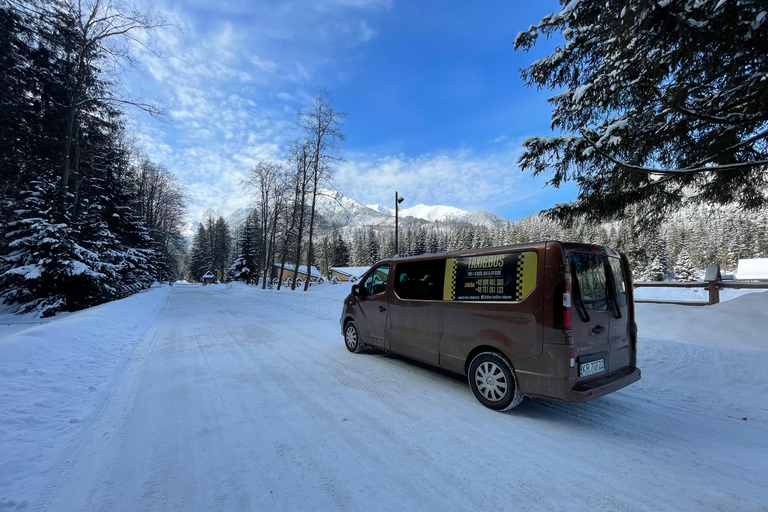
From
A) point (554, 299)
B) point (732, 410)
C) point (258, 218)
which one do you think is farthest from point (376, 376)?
point (258, 218)

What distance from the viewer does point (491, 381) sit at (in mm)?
3859

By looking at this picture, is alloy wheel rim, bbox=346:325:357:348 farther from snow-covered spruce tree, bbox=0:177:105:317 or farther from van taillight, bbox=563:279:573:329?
snow-covered spruce tree, bbox=0:177:105:317

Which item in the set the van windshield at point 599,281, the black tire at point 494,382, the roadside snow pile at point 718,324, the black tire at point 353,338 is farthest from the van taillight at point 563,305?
the roadside snow pile at point 718,324

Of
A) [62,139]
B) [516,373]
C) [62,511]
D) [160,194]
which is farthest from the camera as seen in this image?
[160,194]

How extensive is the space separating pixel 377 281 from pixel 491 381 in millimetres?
2808

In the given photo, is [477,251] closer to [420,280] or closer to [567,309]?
[420,280]

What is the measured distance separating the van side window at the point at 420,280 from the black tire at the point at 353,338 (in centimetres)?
156

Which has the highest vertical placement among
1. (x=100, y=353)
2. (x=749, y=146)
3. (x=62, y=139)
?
(x=62, y=139)

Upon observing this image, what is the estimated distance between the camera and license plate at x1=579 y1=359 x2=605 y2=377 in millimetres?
3349

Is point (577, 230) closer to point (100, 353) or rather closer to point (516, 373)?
point (516, 373)

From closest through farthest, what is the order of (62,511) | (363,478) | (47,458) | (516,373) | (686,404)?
(62,511) < (363,478) < (47,458) < (516,373) < (686,404)

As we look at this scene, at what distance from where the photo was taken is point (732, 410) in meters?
3.79

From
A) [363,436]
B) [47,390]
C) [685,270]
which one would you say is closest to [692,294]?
[363,436]

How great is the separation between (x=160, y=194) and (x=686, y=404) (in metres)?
44.8
